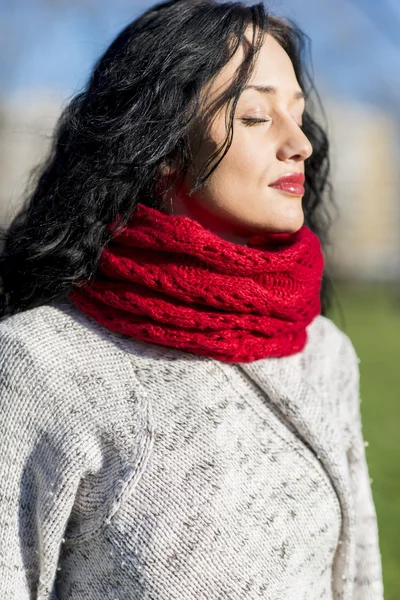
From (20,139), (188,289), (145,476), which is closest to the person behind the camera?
(145,476)

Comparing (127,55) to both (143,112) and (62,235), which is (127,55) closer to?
(143,112)

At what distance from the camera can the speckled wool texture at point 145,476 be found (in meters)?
1.45

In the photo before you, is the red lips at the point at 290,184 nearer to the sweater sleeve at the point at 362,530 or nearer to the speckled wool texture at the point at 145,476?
the speckled wool texture at the point at 145,476

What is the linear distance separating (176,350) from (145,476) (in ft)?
0.99

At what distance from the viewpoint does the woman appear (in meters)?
1.46

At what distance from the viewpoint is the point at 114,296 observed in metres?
1.58

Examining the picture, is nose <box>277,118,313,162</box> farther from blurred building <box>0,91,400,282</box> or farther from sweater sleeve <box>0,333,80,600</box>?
blurred building <box>0,91,400,282</box>

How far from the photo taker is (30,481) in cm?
148

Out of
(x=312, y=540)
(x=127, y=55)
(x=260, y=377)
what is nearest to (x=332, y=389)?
(x=260, y=377)

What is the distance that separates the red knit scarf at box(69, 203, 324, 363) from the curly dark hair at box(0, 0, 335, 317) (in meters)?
0.07

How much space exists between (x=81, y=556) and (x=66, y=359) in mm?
406

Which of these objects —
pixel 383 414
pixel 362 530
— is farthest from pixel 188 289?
pixel 383 414

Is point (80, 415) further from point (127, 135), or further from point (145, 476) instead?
point (127, 135)

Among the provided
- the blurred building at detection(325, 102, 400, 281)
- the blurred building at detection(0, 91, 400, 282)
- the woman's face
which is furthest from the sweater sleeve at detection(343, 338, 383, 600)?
the blurred building at detection(325, 102, 400, 281)
